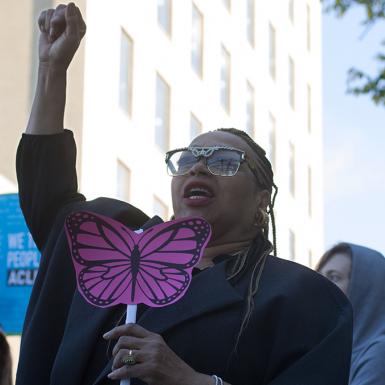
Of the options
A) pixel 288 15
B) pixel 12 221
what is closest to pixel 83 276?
pixel 12 221

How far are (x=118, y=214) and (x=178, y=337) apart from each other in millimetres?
572

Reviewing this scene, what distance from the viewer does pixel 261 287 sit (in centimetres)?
293

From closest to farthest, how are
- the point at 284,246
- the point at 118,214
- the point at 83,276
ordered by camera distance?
1. the point at 83,276
2. the point at 118,214
3. the point at 284,246

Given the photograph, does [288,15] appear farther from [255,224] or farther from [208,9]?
[255,224]

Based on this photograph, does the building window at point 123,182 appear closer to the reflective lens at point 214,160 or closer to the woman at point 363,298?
the woman at point 363,298

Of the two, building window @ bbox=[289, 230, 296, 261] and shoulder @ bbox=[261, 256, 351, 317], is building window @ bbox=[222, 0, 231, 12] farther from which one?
shoulder @ bbox=[261, 256, 351, 317]

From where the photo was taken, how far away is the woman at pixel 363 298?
4.36m

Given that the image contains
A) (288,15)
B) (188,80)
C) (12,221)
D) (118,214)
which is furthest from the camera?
(288,15)

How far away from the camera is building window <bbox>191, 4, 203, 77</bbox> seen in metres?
24.0

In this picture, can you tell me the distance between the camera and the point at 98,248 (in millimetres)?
2789

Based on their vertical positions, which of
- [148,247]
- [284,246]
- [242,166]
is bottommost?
[284,246]

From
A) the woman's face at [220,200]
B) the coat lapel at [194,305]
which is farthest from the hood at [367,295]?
the coat lapel at [194,305]

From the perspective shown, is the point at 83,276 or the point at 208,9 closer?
the point at 83,276

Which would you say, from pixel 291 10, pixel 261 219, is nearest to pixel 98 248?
pixel 261 219
